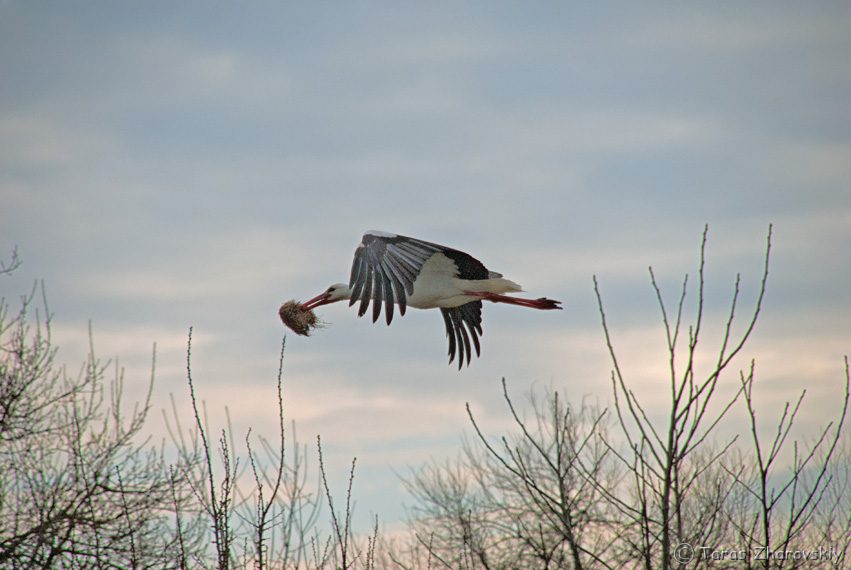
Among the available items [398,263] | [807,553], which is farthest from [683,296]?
[398,263]

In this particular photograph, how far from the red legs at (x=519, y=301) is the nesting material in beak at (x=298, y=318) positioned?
1.82m

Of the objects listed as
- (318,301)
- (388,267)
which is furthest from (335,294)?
(388,267)

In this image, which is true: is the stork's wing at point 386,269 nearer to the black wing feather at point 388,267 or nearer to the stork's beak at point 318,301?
the black wing feather at point 388,267

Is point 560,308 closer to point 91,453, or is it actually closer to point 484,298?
point 484,298

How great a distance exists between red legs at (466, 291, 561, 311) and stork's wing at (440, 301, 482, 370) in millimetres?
989

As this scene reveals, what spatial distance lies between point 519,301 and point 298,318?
8.08 feet

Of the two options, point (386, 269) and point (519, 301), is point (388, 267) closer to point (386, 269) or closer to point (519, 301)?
point (386, 269)

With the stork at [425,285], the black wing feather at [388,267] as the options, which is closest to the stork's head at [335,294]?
the stork at [425,285]

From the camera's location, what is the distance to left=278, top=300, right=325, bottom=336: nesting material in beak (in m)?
9.09

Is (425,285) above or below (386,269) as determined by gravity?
above

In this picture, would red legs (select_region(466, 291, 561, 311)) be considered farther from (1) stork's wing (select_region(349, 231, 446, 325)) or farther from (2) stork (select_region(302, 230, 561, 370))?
(1) stork's wing (select_region(349, 231, 446, 325))

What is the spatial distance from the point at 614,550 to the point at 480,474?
14.4ft

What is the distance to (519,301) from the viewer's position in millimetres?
10023

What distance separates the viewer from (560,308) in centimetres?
999
